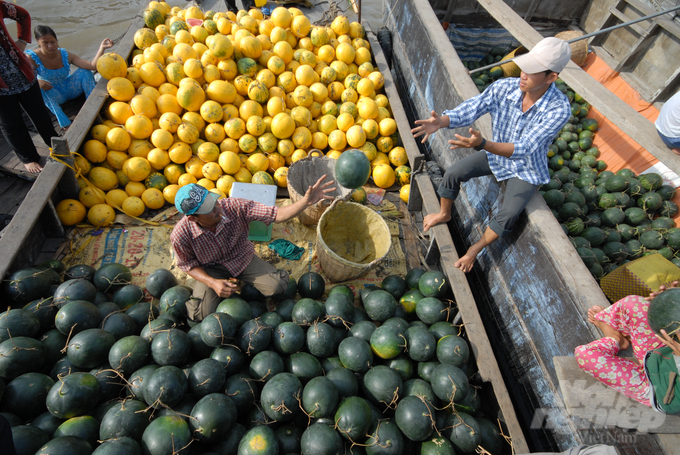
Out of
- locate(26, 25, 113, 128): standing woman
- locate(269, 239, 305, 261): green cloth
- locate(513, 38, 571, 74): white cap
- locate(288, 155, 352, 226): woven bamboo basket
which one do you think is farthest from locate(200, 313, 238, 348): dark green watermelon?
locate(26, 25, 113, 128): standing woman

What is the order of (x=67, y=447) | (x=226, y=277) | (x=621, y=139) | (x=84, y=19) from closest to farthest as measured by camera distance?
1. (x=67, y=447)
2. (x=226, y=277)
3. (x=621, y=139)
4. (x=84, y=19)

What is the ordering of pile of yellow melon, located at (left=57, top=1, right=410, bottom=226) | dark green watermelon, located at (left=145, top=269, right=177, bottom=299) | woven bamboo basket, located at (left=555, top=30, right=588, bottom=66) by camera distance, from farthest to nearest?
woven bamboo basket, located at (left=555, top=30, right=588, bottom=66), pile of yellow melon, located at (left=57, top=1, right=410, bottom=226), dark green watermelon, located at (left=145, top=269, right=177, bottom=299)

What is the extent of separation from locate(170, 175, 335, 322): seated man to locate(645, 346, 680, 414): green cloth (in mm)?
2675

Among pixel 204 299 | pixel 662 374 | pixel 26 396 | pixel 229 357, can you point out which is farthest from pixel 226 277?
pixel 662 374

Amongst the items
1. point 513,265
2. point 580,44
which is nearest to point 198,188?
point 513,265

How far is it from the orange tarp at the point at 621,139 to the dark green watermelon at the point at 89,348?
739 cm

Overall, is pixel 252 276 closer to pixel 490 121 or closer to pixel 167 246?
pixel 167 246

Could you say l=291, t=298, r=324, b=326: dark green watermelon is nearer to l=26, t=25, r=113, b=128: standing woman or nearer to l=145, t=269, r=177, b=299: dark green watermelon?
l=145, t=269, r=177, b=299: dark green watermelon

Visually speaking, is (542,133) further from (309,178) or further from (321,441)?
(321,441)

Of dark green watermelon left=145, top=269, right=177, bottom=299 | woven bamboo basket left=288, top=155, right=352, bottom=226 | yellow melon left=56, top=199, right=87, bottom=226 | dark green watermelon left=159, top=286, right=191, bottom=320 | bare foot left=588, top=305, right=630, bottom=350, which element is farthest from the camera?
woven bamboo basket left=288, top=155, right=352, bottom=226

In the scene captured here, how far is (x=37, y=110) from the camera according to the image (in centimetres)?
436

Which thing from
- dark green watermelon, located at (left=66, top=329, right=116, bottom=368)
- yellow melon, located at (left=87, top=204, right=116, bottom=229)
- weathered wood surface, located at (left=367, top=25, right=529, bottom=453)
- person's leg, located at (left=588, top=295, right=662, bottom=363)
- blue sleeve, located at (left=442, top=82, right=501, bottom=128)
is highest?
blue sleeve, located at (left=442, top=82, right=501, bottom=128)

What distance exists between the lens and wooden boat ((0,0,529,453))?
2.79 m

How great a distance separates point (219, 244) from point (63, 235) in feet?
7.67
